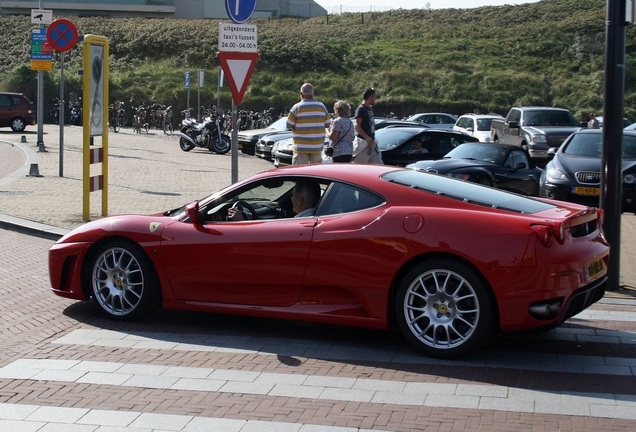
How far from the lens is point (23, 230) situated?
1341 cm

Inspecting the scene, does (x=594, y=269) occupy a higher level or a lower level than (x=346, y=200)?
lower

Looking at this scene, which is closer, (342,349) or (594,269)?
(594,269)

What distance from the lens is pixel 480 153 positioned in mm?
18906

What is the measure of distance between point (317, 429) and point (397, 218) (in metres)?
2.10

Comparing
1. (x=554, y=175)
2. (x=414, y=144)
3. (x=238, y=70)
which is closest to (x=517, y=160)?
(x=554, y=175)

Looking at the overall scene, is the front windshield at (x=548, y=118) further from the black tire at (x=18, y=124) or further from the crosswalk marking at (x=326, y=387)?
the crosswalk marking at (x=326, y=387)

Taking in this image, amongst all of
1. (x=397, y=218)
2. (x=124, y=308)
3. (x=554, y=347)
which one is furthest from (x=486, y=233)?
(x=124, y=308)

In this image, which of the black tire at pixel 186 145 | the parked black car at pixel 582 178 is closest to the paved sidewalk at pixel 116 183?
the black tire at pixel 186 145

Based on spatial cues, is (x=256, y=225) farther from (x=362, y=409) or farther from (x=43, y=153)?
(x=43, y=153)

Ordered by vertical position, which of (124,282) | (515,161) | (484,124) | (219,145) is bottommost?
(124,282)

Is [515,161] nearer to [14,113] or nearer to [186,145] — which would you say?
[186,145]

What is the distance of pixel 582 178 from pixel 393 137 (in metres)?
5.28

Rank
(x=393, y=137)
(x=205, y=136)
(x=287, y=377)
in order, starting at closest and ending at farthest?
(x=287, y=377), (x=393, y=137), (x=205, y=136)

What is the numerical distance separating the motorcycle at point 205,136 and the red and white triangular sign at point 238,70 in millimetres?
20047
